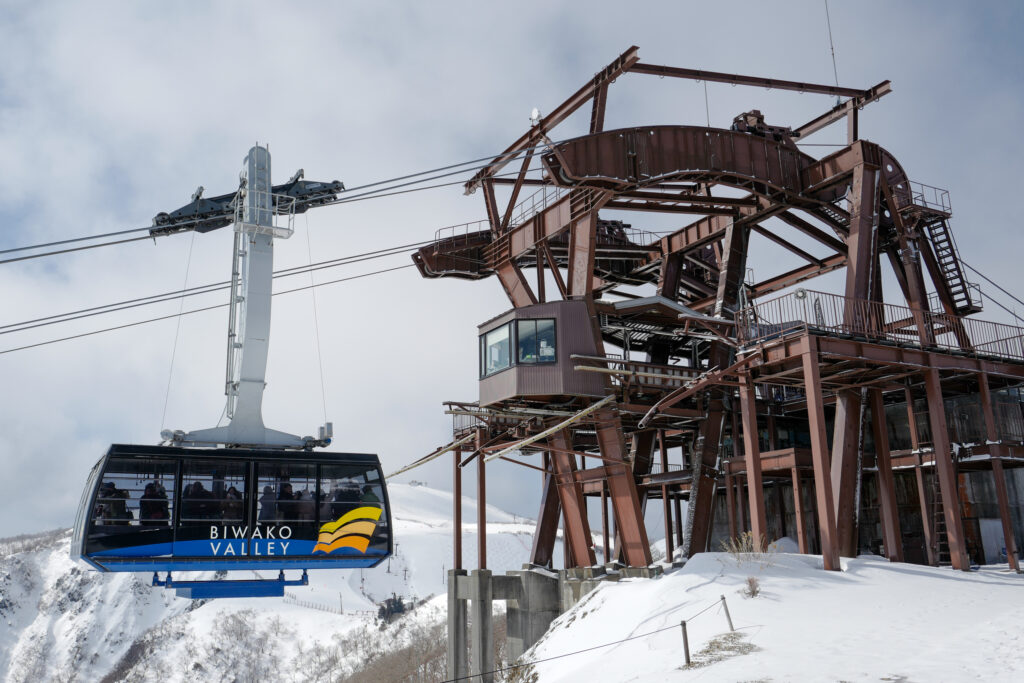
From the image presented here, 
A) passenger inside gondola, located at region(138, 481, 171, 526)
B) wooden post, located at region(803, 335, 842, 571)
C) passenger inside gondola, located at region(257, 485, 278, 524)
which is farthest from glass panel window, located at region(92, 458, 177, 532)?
wooden post, located at region(803, 335, 842, 571)

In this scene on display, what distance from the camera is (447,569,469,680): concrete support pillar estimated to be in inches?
1442

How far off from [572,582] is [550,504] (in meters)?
7.19

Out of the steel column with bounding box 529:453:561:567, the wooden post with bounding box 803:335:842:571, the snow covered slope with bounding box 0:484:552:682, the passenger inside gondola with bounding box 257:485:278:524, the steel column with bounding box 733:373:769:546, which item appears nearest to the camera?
the passenger inside gondola with bounding box 257:485:278:524

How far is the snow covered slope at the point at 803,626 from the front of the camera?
14148 millimetres

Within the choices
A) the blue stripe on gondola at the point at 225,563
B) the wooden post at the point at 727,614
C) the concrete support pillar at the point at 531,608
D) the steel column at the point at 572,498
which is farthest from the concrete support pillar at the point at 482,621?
the wooden post at the point at 727,614

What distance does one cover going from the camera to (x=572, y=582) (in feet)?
101

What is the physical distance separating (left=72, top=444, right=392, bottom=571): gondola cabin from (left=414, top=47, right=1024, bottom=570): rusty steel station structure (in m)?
8.83

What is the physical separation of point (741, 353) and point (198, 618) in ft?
441

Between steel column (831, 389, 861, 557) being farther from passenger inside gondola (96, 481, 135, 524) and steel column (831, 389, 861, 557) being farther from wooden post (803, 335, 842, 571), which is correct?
passenger inside gondola (96, 481, 135, 524)

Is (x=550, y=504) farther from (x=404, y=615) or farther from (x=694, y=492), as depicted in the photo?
(x=404, y=615)

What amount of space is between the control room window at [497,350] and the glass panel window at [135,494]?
13.8m

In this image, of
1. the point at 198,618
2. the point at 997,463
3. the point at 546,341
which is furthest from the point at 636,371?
the point at 198,618

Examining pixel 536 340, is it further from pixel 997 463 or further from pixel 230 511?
pixel 997 463

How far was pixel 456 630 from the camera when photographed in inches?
1451
